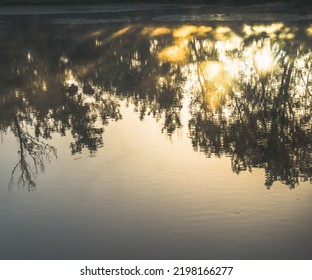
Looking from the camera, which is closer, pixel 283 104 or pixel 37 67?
pixel 283 104

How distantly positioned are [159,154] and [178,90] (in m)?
6.61

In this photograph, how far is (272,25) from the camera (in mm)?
34250

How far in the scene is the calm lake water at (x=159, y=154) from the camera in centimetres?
Result: 872

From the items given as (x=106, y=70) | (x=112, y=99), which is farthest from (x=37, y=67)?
(x=112, y=99)

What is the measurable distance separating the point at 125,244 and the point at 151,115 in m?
8.09

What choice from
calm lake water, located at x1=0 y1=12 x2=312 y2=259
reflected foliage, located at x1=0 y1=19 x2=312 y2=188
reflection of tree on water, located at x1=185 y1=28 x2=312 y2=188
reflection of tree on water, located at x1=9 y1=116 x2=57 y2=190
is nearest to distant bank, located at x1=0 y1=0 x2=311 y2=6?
reflected foliage, located at x1=0 y1=19 x2=312 y2=188

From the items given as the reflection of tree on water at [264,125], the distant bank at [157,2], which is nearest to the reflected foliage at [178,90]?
the reflection of tree on water at [264,125]

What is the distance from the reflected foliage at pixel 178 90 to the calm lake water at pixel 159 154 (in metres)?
0.06

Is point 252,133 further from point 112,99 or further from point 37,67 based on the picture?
point 37,67

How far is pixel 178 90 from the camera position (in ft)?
62.4

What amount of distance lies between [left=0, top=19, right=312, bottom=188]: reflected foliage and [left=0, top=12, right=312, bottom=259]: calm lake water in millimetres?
59

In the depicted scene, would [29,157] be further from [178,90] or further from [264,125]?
[178,90]

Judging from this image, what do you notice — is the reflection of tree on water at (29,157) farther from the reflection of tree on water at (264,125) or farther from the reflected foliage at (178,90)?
the reflection of tree on water at (264,125)
